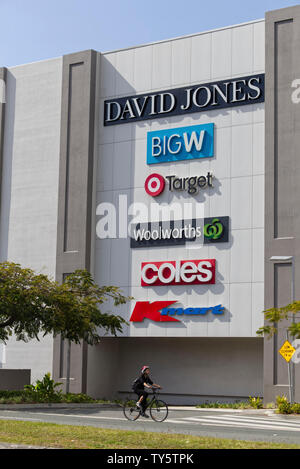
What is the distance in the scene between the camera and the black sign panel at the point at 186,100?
42.6m

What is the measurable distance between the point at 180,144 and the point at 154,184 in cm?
256

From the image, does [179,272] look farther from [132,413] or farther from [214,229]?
[132,413]

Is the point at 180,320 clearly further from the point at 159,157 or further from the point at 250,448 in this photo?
the point at 250,448

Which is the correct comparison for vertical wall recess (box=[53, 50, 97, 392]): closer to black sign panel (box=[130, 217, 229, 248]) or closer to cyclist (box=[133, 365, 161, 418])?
black sign panel (box=[130, 217, 229, 248])

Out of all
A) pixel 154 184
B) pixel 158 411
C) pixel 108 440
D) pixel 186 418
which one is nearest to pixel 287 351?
pixel 186 418

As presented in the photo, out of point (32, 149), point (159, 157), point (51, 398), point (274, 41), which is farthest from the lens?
point (32, 149)

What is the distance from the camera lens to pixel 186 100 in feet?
145

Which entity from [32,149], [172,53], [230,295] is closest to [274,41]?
[172,53]

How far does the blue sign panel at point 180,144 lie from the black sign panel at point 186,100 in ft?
3.38

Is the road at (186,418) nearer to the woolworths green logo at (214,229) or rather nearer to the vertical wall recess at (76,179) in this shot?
the woolworths green logo at (214,229)

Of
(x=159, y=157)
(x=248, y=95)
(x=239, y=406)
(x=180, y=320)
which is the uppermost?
(x=248, y=95)

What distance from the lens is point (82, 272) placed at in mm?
38625

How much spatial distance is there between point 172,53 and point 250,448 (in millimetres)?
32765

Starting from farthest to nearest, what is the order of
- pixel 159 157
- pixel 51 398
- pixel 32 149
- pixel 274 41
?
pixel 32 149
pixel 159 157
pixel 274 41
pixel 51 398
